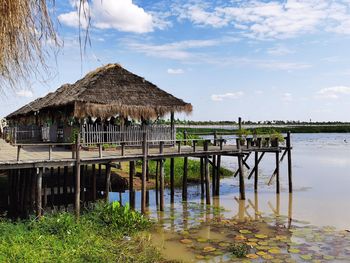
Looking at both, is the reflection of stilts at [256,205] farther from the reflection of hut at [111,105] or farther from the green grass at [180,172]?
the reflection of hut at [111,105]

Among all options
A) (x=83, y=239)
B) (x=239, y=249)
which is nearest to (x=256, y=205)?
(x=239, y=249)

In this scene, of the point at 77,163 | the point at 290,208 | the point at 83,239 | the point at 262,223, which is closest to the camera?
the point at 83,239

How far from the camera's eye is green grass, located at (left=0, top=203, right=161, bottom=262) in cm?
869

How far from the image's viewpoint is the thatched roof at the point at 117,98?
1709cm

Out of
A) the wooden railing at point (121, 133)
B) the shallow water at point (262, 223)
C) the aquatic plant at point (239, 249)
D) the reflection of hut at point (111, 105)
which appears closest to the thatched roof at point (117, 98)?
the reflection of hut at point (111, 105)

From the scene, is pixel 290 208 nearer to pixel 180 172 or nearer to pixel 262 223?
pixel 262 223

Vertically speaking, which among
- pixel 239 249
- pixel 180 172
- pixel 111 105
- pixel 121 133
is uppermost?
pixel 111 105

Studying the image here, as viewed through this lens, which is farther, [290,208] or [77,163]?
[290,208]

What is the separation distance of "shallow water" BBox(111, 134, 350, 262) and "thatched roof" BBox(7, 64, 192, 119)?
15.0 ft

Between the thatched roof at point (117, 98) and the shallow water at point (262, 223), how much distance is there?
4574mm

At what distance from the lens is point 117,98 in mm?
18328

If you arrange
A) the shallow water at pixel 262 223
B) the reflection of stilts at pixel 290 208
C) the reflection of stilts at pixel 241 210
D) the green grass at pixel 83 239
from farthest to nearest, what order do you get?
the reflection of stilts at pixel 241 210 → the reflection of stilts at pixel 290 208 → the shallow water at pixel 262 223 → the green grass at pixel 83 239

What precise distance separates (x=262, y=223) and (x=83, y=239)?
7486 millimetres

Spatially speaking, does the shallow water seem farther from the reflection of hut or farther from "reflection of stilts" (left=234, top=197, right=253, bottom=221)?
the reflection of hut
